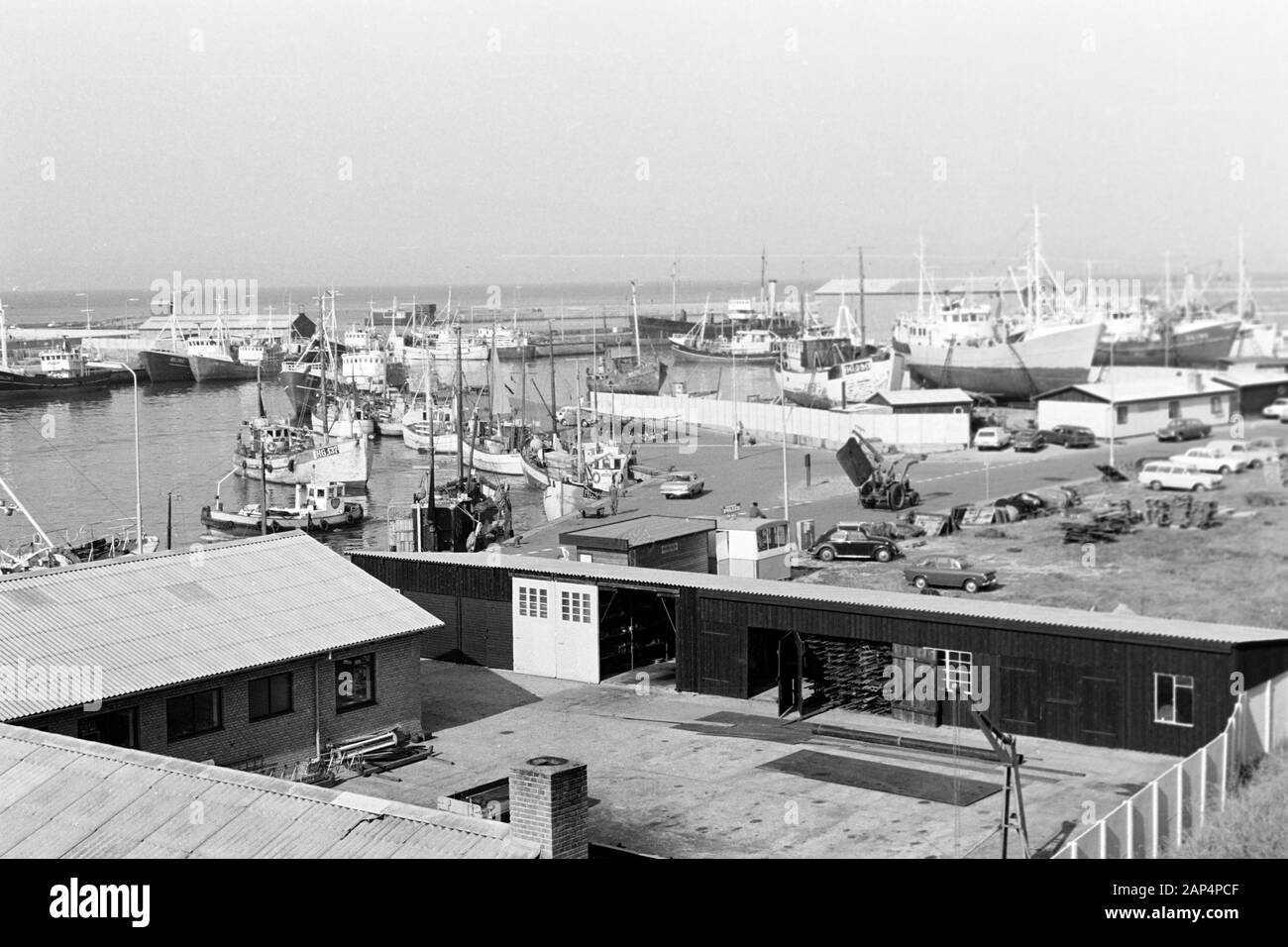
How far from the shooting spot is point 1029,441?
37375mm

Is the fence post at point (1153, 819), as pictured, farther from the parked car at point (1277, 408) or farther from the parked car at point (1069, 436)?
the parked car at point (1069, 436)

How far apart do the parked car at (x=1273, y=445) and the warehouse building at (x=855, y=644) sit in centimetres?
429

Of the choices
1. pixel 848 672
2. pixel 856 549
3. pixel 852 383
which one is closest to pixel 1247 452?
pixel 856 549

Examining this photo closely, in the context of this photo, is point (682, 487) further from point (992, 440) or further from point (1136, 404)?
point (1136, 404)

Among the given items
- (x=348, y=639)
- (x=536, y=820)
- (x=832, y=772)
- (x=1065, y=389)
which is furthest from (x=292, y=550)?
(x=1065, y=389)

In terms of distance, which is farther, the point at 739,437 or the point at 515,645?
the point at 739,437

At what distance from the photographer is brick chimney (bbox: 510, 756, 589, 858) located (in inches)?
360

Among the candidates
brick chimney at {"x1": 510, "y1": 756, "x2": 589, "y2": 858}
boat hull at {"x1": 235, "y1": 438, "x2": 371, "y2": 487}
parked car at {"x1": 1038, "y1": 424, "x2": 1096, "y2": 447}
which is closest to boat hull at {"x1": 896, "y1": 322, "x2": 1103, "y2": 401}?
parked car at {"x1": 1038, "y1": 424, "x2": 1096, "y2": 447}

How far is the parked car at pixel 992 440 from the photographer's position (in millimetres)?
39969

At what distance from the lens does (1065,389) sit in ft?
133

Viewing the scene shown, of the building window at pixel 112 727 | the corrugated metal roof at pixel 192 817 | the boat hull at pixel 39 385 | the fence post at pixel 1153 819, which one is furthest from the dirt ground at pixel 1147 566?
the boat hull at pixel 39 385

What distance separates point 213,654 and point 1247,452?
16.6m
